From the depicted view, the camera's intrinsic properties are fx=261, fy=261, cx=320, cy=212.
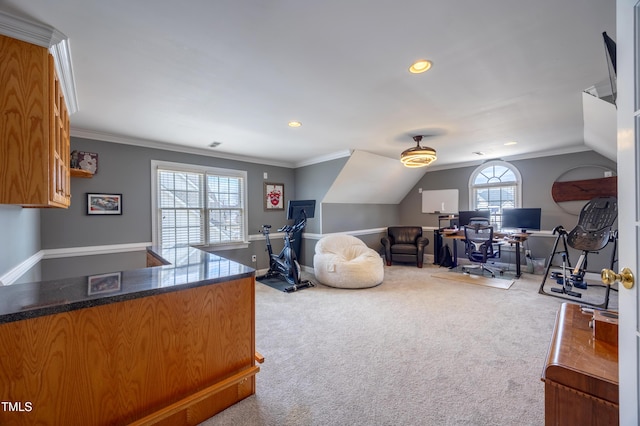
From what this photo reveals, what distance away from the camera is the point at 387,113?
3.00 m

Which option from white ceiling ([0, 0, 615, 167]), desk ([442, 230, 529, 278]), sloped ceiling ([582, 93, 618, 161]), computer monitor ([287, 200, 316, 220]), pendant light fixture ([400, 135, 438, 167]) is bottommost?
desk ([442, 230, 529, 278])

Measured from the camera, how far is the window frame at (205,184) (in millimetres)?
4105

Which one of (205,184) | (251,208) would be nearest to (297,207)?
(251,208)

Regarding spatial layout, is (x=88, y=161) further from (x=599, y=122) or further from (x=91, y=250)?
(x=599, y=122)

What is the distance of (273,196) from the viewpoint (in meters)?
5.62

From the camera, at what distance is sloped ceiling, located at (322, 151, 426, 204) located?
5129mm

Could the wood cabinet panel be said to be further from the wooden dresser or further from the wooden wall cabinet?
the wooden dresser

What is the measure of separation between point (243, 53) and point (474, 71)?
181 centimetres

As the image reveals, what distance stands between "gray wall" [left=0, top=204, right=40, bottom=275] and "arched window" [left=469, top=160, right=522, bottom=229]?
24.0 feet

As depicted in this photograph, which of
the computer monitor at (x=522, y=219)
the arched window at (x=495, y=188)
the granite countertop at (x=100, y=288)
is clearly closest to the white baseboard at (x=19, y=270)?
the granite countertop at (x=100, y=288)

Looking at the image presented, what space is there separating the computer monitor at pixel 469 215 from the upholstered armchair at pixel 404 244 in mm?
825

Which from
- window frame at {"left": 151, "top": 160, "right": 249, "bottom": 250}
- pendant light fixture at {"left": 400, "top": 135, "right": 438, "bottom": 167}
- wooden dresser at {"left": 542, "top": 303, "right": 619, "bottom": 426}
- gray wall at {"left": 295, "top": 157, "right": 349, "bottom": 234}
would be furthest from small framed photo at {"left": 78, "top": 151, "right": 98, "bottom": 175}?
wooden dresser at {"left": 542, "top": 303, "right": 619, "bottom": 426}

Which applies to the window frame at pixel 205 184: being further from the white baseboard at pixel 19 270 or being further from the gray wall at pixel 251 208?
the white baseboard at pixel 19 270

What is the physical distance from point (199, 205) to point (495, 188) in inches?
247
